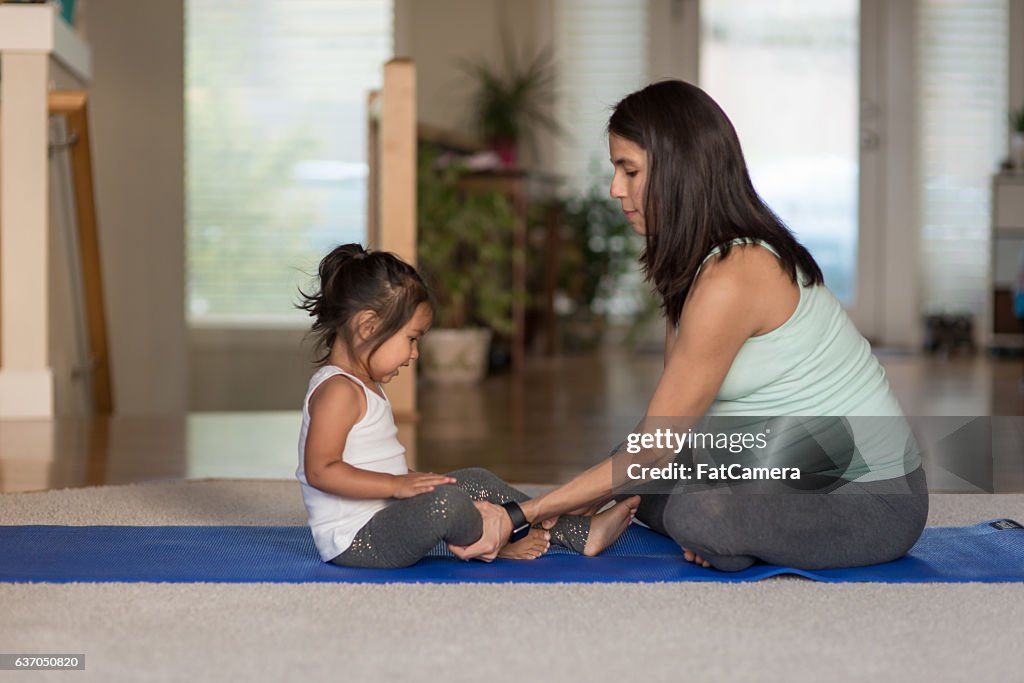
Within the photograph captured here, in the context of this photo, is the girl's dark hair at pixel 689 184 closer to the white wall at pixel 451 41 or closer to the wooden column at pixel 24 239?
the wooden column at pixel 24 239

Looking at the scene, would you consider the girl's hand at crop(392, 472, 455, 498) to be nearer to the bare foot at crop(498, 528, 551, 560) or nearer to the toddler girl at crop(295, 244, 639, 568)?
the toddler girl at crop(295, 244, 639, 568)

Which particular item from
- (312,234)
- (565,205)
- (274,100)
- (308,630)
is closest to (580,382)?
(565,205)

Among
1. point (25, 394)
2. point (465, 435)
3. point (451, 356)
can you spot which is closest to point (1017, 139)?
point (451, 356)

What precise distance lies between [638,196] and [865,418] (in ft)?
1.42

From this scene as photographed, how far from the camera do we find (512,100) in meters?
6.42

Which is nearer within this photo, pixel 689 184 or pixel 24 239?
pixel 689 184

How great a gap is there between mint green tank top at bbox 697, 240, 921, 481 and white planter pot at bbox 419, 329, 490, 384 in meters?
3.20

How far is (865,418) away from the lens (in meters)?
1.69

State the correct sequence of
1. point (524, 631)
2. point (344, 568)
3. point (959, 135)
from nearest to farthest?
point (524, 631) < point (344, 568) < point (959, 135)

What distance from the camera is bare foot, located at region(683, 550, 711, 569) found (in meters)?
1.71

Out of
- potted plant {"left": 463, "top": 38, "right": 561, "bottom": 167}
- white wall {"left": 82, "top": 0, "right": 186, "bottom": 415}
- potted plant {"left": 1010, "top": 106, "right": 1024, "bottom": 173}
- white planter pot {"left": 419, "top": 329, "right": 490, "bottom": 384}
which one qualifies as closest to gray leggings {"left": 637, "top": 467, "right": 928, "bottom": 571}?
white planter pot {"left": 419, "top": 329, "right": 490, "bottom": 384}

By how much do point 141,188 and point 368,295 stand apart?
383cm

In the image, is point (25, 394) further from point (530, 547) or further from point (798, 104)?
point (798, 104)

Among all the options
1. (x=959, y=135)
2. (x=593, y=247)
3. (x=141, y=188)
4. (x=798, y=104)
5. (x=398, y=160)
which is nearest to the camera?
(x=398, y=160)
